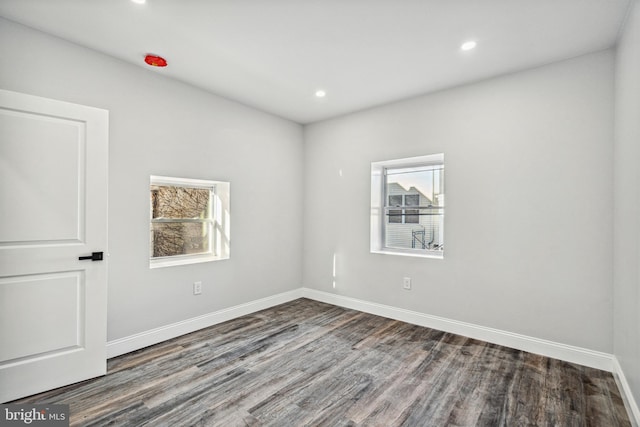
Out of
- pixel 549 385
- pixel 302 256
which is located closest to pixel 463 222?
pixel 549 385

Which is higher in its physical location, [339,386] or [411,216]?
[411,216]

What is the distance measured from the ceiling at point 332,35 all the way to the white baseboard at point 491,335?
8.22 feet

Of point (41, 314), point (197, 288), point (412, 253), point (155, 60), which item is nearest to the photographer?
point (41, 314)

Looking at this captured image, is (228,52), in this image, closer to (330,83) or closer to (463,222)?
(330,83)

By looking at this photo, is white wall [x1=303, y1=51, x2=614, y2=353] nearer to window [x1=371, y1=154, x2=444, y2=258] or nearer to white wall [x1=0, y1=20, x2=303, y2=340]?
window [x1=371, y1=154, x2=444, y2=258]

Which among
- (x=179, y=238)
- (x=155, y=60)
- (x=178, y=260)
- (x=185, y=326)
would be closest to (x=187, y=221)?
(x=179, y=238)

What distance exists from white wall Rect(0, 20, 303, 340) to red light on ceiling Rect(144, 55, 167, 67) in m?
0.21

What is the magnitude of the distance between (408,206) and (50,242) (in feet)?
11.5

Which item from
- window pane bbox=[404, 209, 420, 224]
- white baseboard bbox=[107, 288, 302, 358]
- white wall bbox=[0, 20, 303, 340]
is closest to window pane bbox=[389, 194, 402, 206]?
window pane bbox=[404, 209, 420, 224]

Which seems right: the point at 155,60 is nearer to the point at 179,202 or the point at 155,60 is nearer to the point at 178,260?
the point at 179,202

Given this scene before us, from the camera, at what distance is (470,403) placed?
2061 mm

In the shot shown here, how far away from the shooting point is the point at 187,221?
11.3ft

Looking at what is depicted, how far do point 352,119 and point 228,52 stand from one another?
1.92 m

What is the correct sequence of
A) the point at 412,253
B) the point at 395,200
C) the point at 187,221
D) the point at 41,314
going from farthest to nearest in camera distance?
1. the point at 395,200
2. the point at 412,253
3. the point at 187,221
4. the point at 41,314
